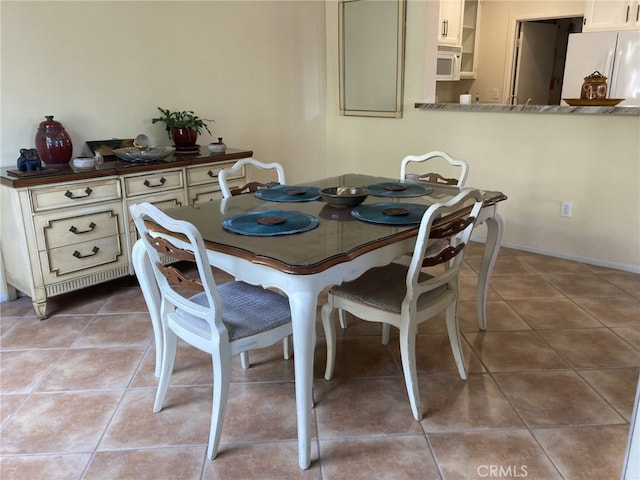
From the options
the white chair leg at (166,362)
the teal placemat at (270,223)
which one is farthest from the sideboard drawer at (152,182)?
the white chair leg at (166,362)

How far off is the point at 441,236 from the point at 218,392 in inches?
37.3

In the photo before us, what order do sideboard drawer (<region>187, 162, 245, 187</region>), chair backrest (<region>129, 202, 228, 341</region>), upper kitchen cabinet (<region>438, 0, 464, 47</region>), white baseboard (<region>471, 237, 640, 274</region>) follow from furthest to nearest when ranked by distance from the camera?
upper kitchen cabinet (<region>438, 0, 464, 47</region>), white baseboard (<region>471, 237, 640, 274</region>), sideboard drawer (<region>187, 162, 245, 187</region>), chair backrest (<region>129, 202, 228, 341</region>)

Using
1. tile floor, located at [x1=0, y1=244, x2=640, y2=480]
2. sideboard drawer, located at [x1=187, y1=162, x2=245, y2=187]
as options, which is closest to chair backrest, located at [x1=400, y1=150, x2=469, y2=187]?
tile floor, located at [x1=0, y1=244, x2=640, y2=480]

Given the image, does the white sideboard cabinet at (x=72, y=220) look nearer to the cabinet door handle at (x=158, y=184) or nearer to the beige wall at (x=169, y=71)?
the cabinet door handle at (x=158, y=184)

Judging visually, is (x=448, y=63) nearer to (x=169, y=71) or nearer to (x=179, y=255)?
(x=169, y=71)

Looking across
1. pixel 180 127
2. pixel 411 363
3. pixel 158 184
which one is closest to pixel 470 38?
pixel 180 127

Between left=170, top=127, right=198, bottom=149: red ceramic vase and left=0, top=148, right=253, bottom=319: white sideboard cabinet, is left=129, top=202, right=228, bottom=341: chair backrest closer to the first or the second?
left=0, top=148, right=253, bottom=319: white sideboard cabinet

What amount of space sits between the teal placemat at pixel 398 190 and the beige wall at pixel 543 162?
60.2 inches

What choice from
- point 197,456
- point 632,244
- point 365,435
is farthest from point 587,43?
point 197,456

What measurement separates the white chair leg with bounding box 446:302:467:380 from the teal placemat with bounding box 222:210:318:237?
696mm

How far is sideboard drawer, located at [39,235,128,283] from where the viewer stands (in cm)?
273

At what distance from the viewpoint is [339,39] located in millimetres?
4598

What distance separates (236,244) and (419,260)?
628 millimetres

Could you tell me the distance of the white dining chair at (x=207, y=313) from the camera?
1586mm
